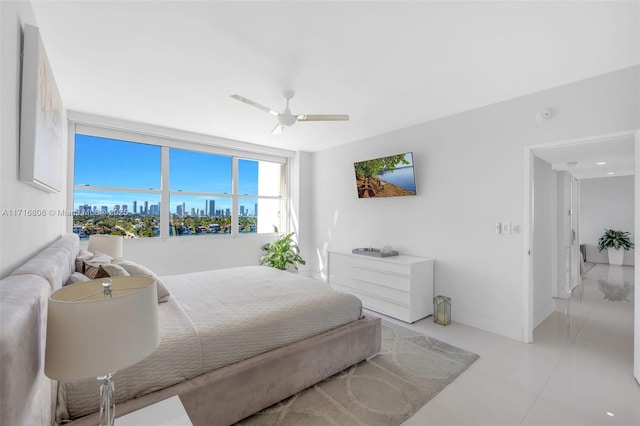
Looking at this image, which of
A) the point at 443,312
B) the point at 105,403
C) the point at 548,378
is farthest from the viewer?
the point at 443,312

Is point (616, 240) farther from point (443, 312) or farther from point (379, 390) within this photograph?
point (379, 390)

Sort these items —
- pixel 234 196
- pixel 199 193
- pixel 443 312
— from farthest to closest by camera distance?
1. pixel 234 196
2. pixel 199 193
3. pixel 443 312

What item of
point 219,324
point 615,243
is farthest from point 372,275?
point 615,243

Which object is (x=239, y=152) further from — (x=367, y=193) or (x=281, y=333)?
(x=281, y=333)

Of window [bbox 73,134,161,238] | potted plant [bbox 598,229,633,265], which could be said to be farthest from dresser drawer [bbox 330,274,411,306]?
potted plant [bbox 598,229,633,265]

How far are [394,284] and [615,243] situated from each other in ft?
22.1

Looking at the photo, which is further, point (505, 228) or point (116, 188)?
point (116, 188)

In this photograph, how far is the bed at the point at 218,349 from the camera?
1.02 meters

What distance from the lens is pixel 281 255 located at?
499 centimetres

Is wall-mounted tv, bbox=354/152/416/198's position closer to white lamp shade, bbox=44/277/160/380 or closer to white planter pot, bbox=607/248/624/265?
white lamp shade, bbox=44/277/160/380

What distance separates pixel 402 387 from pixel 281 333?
1.03 metres

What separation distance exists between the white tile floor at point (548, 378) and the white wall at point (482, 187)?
0.39 meters

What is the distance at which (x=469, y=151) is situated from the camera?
338cm

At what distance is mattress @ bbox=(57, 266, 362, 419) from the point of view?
1443 millimetres
